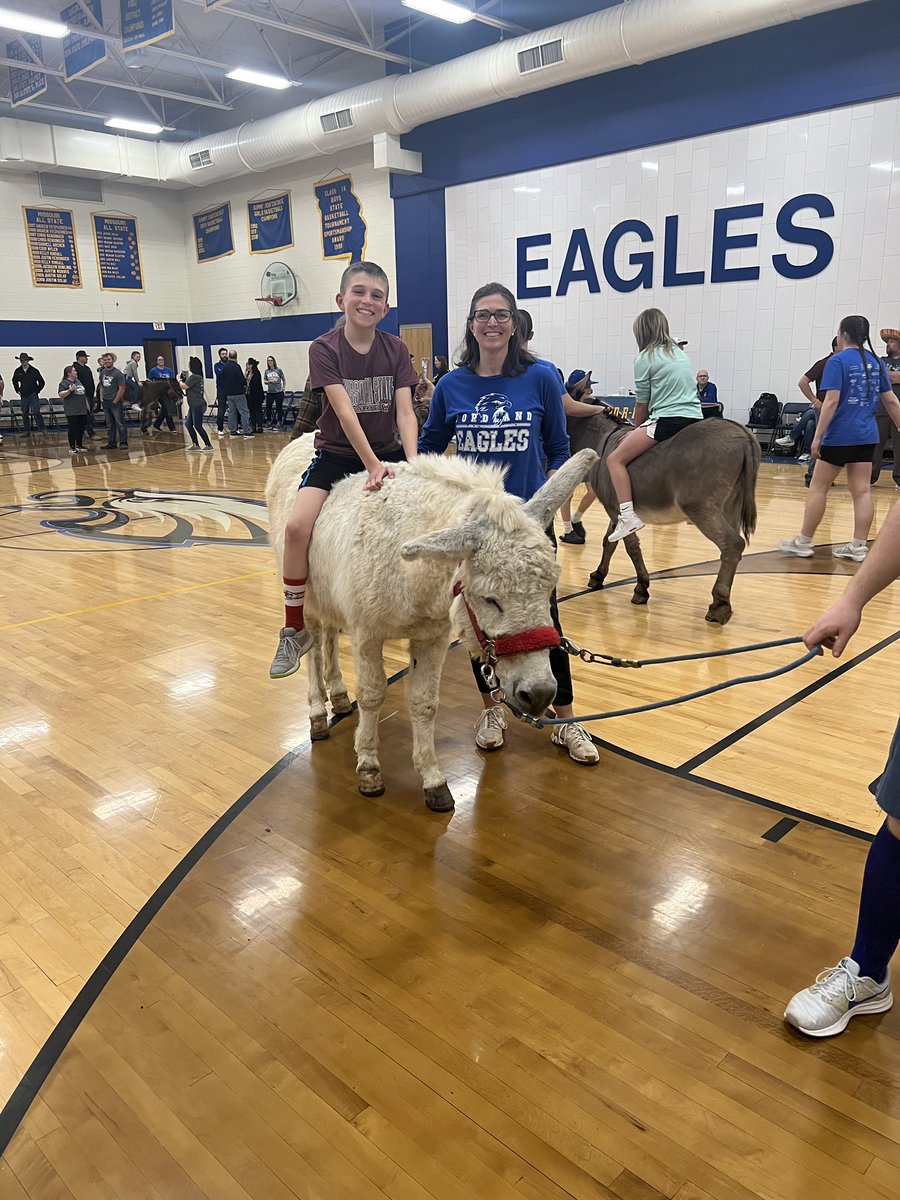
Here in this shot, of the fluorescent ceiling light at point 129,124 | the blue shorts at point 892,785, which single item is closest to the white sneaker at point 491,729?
the blue shorts at point 892,785

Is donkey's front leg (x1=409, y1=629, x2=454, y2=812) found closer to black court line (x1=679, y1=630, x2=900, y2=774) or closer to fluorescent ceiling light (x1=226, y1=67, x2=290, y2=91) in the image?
black court line (x1=679, y1=630, x2=900, y2=774)

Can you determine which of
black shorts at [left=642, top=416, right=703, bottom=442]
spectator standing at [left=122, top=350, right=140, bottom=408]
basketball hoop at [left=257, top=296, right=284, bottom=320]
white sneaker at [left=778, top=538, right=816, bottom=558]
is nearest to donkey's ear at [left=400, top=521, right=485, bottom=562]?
black shorts at [left=642, top=416, right=703, bottom=442]

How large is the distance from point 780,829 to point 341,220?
17634mm

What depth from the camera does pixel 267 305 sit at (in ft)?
65.1

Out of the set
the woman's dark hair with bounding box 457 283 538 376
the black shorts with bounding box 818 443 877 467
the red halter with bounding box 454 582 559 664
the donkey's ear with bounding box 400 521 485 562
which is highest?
the woman's dark hair with bounding box 457 283 538 376

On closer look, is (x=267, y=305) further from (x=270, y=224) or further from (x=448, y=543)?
(x=448, y=543)

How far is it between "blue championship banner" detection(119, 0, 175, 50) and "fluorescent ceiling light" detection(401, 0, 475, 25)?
323 centimetres

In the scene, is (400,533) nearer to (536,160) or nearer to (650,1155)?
(650,1155)

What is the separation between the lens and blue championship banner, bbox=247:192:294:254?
62.0ft

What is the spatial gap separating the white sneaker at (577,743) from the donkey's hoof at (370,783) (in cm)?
82

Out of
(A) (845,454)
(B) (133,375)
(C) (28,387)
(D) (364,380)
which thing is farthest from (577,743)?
(B) (133,375)

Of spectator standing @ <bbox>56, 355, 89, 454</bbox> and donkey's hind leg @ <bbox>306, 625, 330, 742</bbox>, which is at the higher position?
spectator standing @ <bbox>56, 355, 89, 454</bbox>

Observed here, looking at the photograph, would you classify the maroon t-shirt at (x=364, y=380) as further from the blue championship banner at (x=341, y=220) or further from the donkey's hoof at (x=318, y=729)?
the blue championship banner at (x=341, y=220)

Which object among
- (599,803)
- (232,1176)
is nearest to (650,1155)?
(232,1176)
